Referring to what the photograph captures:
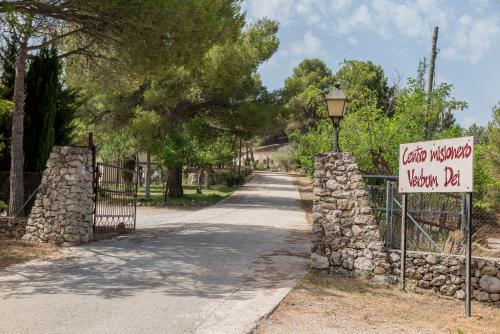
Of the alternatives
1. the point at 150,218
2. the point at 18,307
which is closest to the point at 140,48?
the point at 18,307

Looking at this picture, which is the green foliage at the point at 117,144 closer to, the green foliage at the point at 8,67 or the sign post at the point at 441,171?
the green foliage at the point at 8,67

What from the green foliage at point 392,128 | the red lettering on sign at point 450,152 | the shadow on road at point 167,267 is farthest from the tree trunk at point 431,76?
the red lettering on sign at point 450,152

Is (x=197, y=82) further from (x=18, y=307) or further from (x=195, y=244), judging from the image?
(x=18, y=307)

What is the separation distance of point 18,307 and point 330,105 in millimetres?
6709

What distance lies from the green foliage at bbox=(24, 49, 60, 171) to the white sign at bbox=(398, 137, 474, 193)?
11382mm

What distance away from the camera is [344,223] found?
958 cm

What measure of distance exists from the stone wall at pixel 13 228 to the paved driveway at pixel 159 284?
209 centimetres

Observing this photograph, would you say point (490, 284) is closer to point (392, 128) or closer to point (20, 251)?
point (392, 128)

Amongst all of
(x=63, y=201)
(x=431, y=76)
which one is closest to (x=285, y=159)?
(x=431, y=76)

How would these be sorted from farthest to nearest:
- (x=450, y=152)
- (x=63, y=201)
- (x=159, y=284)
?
1. (x=63, y=201)
2. (x=159, y=284)
3. (x=450, y=152)

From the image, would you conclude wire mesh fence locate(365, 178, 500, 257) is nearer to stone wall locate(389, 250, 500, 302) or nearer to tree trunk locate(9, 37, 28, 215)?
stone wall locate(389, 250, 500, 302)

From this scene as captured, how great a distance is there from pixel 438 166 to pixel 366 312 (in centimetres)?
269

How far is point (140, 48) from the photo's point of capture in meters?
12.6

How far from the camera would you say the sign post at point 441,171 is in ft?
25.0
